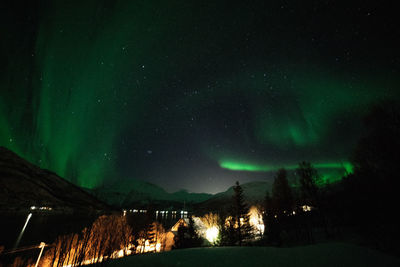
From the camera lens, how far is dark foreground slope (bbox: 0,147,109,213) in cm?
3147

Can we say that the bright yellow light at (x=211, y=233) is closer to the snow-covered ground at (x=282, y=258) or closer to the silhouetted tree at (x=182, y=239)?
the silhouetted tree at (x=182, y=239)

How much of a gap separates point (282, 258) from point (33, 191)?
4640 cm

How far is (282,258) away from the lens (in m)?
9.45

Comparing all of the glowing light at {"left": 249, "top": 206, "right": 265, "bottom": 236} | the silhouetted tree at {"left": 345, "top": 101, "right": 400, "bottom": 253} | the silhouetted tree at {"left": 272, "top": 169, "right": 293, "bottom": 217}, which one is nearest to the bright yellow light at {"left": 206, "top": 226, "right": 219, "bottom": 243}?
the glowing light at {"left": 249, "top": 206, "right": 265, "bottom": 236}

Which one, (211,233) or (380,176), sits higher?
(380,176)

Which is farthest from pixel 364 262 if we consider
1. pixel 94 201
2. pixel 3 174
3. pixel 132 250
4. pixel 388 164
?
pixel 3 174

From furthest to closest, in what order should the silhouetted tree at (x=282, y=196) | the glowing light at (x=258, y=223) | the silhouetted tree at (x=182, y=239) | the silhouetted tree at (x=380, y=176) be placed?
the glowing light at (x=258, y=223) < the silhouetted tree at (x=282, y=196) < the silhouetted tree at (x=182, y=239) < the silhouetted tree at (x=380, y=176)

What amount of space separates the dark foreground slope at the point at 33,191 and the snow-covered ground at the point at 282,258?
3614 cm

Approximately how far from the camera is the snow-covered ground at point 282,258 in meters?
8.56

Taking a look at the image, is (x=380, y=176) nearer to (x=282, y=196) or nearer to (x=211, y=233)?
(x=282, y=196)

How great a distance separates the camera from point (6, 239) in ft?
144

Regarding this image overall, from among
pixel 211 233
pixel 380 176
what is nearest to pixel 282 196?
pixel 211 233

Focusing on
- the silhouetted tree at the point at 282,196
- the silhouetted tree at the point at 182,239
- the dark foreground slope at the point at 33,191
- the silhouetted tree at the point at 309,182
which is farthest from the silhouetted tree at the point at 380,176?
the dark foreground slope at the point at 33,191

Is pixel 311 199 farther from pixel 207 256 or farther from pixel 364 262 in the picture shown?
pixel 207 256
